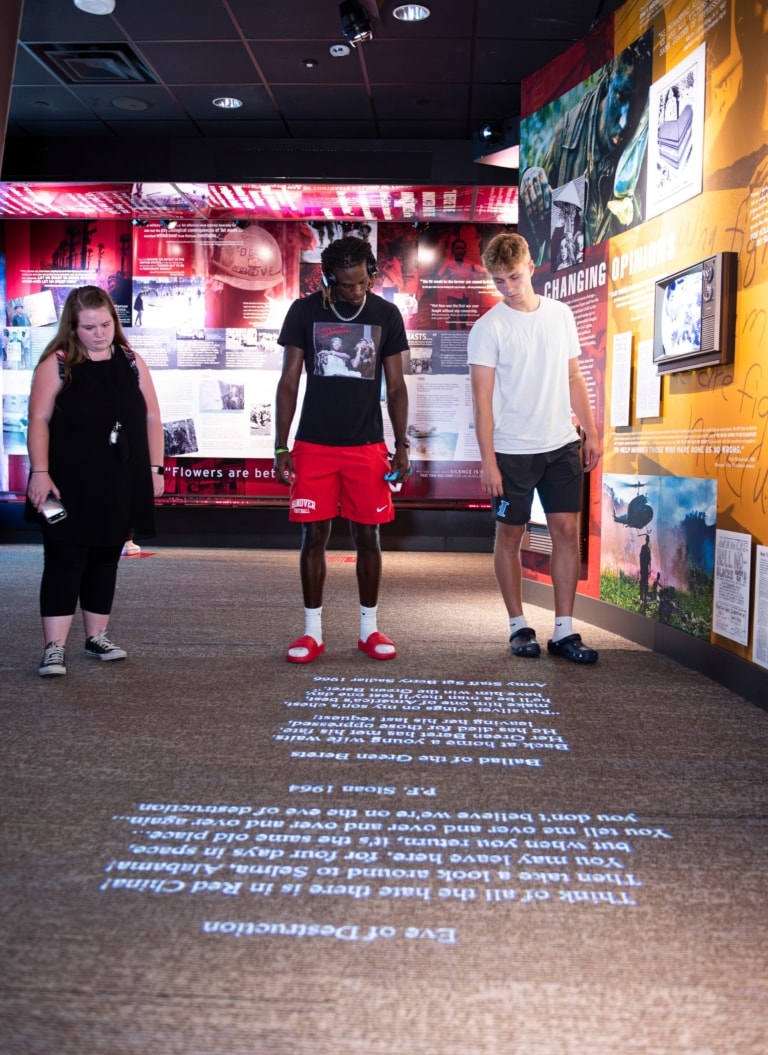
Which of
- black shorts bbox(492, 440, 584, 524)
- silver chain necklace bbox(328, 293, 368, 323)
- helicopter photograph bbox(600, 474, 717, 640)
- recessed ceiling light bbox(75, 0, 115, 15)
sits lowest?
helicopter photograph bbox(600, 474, 717, 640)

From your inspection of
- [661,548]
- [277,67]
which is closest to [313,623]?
[661,548]

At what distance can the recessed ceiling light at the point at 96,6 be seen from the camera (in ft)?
16.2

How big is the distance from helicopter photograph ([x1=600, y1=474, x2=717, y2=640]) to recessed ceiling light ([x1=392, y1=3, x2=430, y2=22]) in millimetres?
2725

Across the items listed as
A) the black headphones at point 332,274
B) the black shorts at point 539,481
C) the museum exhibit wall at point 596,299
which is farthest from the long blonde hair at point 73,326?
the black shorts at point 539,481

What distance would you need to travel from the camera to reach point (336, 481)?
11.1 feet

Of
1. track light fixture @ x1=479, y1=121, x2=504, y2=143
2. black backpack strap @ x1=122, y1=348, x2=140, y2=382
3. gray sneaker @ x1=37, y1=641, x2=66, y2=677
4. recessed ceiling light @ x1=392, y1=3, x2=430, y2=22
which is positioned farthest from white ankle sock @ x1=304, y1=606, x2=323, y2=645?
track light fixture @ x1=479, y1=121, x2=504, y2=143

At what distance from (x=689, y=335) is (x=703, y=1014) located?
2662mm

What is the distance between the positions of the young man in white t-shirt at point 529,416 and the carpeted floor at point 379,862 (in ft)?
1.67

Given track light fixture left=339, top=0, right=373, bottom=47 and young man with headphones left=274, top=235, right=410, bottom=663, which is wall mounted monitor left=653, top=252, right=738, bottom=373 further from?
track light fixture left=339, top=0, right=373, bottom=47

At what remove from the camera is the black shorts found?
11.5 ft

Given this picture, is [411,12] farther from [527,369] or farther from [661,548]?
[661,548]

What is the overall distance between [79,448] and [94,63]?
3.82 meters

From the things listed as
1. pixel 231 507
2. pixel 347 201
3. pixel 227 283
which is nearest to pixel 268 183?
pixel 347 201

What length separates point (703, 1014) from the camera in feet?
3.87
